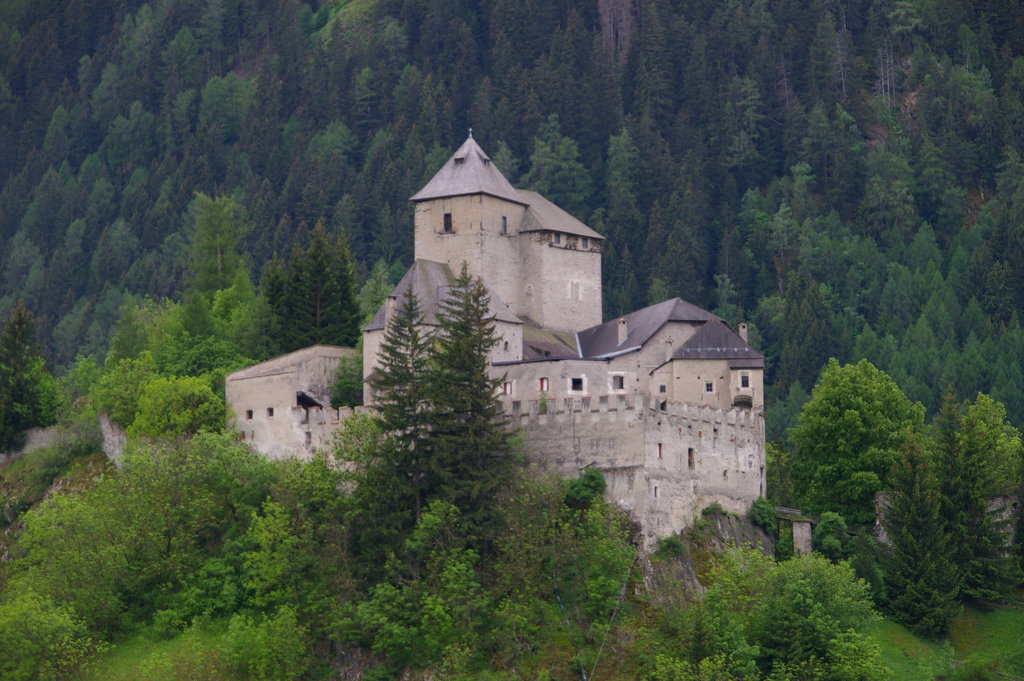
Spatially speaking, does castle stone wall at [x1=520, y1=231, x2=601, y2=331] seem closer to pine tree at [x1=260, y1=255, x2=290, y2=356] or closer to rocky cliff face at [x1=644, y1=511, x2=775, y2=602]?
pine tree at [x1=260, y1=255, x2=290, y2=356]

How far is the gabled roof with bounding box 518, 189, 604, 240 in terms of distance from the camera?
264 feet

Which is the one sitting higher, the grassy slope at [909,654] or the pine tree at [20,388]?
the pine tree at [20,388]

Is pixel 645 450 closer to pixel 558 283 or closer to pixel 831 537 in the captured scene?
pixel 831 537

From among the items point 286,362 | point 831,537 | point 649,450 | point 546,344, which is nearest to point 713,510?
point 649,450

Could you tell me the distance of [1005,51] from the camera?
149375mm

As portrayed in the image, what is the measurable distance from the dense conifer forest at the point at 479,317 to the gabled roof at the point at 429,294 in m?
1.32

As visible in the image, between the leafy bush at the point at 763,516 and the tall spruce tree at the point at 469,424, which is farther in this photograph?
the leafy bush at the point at 763,516

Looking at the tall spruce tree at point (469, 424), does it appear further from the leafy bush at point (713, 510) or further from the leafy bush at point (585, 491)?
the leafy bush at point (713, 510)

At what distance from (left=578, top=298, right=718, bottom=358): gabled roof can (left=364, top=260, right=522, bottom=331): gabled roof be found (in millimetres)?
3387

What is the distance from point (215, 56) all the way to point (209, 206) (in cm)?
8650

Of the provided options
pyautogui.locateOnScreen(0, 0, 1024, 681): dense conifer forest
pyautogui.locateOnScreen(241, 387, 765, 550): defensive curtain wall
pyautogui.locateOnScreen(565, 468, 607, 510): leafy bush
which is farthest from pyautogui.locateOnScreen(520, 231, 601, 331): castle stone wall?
pyautogui.locateOnScreen(565, 468, 607, 510): leafy bush

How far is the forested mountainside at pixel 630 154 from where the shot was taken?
129 metres

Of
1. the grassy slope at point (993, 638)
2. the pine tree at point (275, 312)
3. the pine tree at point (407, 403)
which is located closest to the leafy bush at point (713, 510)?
the grassy slope at point (993, 638)

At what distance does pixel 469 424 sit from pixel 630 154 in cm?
7806
